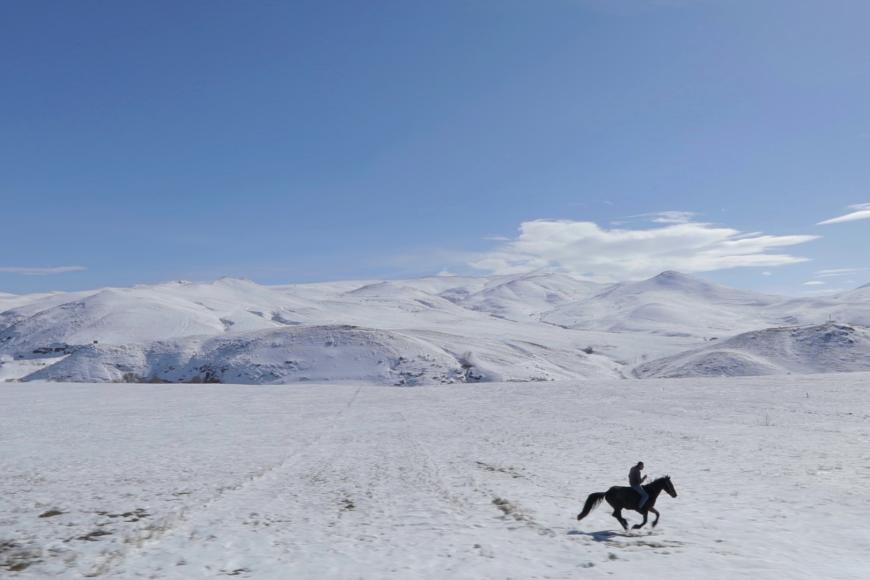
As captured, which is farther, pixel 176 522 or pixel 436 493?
pixel 436 493

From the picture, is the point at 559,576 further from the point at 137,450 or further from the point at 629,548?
the point at 137,450

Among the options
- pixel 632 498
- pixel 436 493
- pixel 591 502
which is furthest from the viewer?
pixel 436 493

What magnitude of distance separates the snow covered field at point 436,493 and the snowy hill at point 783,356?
4547 cm

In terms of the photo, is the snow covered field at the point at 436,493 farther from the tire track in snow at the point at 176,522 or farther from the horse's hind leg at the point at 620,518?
the horse's hind leg at the point at 620,518

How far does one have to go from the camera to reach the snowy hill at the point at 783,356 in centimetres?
8144

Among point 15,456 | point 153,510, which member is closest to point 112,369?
point 15,456

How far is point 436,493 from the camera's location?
56.2 ft

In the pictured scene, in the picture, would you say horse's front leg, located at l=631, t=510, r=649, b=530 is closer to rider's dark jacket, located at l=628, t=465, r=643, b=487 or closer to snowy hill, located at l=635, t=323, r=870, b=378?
rider's dark jacket, located at l=628, t=465, r=643, b=487

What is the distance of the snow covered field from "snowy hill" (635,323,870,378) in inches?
1790

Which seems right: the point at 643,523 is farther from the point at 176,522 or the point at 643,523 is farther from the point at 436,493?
the point at 176,522

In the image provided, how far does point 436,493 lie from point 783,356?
88.9m

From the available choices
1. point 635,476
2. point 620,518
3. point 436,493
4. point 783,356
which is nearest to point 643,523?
point 620,518

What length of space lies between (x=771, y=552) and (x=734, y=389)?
137ft

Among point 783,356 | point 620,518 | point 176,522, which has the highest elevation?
point 783,356
